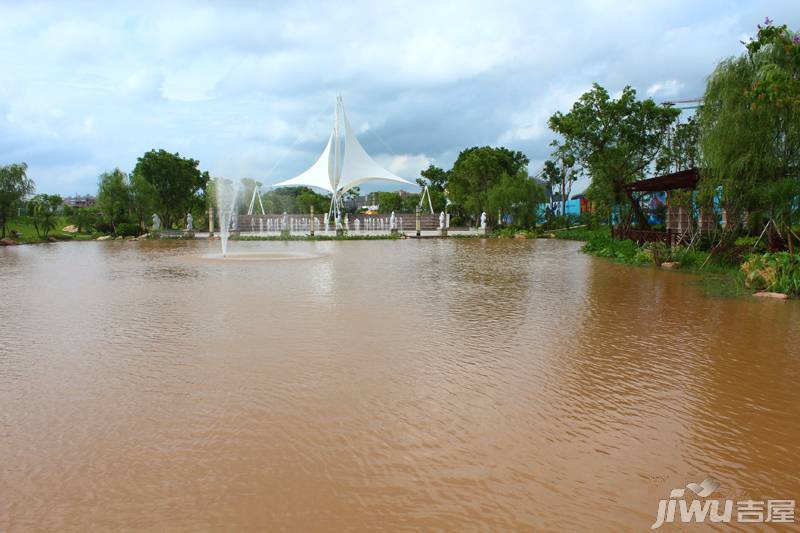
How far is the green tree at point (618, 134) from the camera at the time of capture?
25881 millimetres

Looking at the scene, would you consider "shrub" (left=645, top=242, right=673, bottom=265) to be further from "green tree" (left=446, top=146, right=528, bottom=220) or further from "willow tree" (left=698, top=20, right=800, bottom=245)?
"green tree" (left=446, top=146, right=528, bottom=220)

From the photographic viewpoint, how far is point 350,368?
5.94 m

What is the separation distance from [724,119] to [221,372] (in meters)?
13.3

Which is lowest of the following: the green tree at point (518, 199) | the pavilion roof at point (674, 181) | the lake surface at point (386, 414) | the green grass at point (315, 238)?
the lake surface at point (386, 414)

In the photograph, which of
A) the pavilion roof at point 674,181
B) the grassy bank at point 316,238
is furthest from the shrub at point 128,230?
the pavilion roof at point 674,181

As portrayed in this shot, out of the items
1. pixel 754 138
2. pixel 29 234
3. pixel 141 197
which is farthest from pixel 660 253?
pixel 29 234

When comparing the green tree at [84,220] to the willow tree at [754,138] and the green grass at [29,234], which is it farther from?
the willow tree at [754,138]

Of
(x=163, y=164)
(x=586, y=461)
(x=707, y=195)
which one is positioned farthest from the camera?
(x=163, y=164)

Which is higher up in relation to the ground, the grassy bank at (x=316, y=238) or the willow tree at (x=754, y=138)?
the willow tree at (x=754, y=138)

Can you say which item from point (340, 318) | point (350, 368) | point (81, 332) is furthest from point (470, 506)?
point (81, 332)

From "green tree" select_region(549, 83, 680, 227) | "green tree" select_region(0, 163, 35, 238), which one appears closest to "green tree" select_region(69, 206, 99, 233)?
"green tree" select_region(0, 163, 35, 238)

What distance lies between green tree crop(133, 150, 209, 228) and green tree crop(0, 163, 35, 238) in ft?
36.5

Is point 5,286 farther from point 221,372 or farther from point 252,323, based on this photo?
point 221,372

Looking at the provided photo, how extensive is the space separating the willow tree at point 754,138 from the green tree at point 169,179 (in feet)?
145
